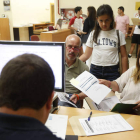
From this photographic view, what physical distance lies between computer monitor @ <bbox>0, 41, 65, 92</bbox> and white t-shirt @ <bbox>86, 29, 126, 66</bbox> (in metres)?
1.00

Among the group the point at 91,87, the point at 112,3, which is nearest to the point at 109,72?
the point at 91,87

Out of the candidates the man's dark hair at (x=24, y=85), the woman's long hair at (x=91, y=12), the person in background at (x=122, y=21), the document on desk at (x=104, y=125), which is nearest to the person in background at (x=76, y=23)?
the woman's long hair at (x=91, y=12)

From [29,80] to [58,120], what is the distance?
0.66 meters

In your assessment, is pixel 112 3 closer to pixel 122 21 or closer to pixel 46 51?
pixel 122 21

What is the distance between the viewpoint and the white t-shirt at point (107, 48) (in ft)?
6.36

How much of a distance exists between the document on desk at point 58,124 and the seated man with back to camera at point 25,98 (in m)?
0.46

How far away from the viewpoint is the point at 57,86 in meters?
1.13

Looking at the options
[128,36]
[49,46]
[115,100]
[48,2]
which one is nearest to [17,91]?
[49,46]

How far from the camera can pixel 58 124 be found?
1046 millimetres

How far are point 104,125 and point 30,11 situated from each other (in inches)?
313

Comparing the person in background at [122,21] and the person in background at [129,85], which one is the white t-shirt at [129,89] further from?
the person in background at [122,21]

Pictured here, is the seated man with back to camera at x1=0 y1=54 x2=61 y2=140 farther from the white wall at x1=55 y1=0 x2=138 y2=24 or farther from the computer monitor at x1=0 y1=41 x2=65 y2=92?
the white wall at x1=55 y1=0 x2=138 y2=24

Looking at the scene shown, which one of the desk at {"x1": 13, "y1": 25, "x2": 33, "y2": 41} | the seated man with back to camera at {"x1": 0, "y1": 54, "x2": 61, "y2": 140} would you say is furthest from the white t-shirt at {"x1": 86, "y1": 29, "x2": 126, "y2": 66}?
the desk at {"x1": 13, "y1": 25, "x2": 33, "y2": 41}

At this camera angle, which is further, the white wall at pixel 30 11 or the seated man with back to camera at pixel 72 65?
the white wall at pixel 30 11
